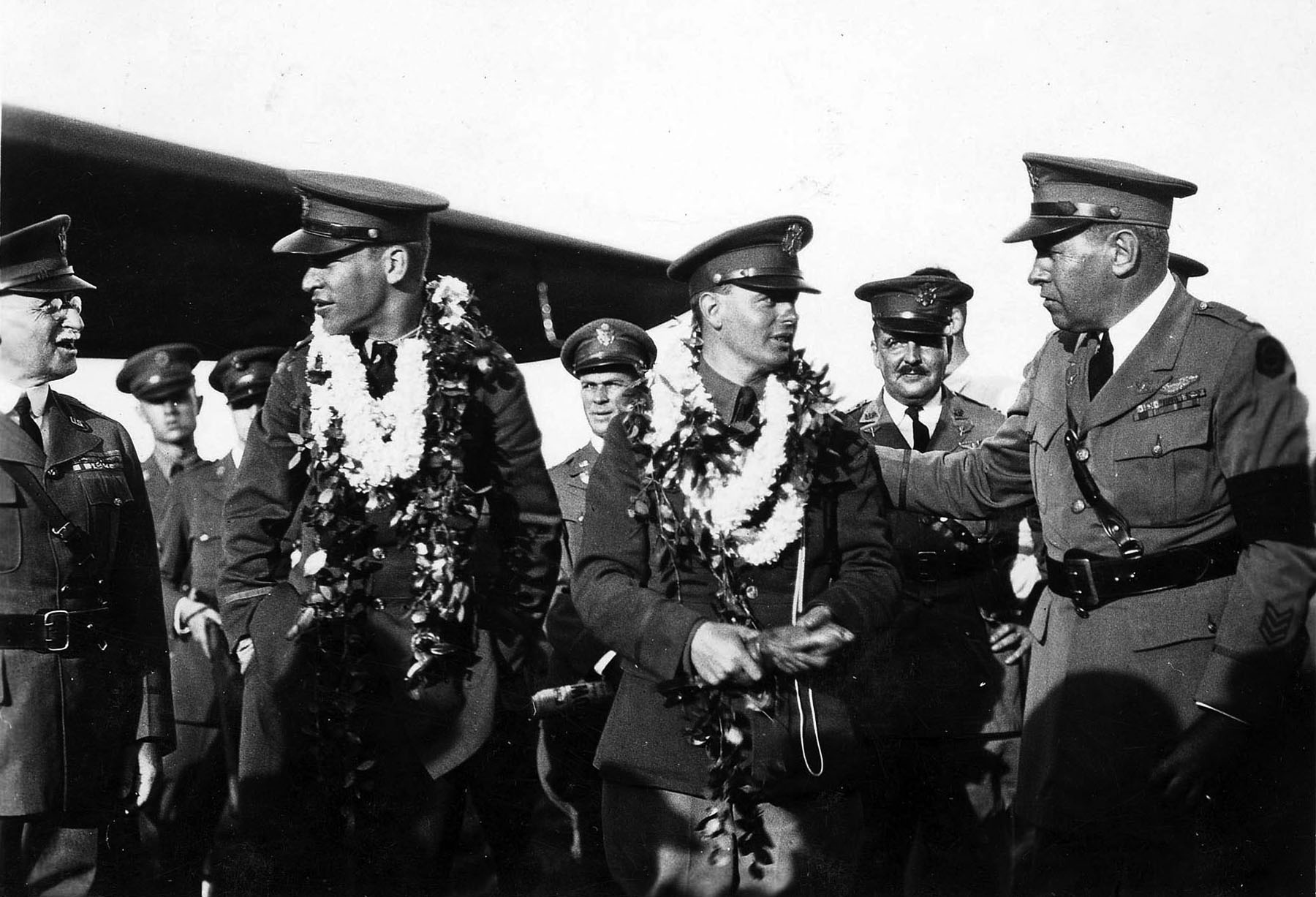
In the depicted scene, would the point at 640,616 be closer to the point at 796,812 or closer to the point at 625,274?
the point at 796,812

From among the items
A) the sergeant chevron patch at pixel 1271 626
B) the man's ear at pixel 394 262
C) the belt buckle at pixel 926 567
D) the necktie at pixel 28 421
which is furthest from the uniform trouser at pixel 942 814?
the necktie at pixel 28 421

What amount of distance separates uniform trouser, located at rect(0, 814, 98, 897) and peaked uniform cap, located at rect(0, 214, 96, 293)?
81.8 inches

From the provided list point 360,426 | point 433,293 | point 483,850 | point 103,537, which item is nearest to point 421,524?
point 360,426

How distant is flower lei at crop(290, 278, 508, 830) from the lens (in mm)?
3785

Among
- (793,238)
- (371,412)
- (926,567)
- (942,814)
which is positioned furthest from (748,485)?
(942,814)

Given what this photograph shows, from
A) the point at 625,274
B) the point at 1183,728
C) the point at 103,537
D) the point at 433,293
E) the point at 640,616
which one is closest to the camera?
the point at 640,616

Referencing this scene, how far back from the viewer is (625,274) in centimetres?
618

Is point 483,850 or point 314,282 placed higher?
point 314,282

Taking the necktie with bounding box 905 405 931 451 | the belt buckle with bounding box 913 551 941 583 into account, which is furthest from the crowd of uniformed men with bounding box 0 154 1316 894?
the necktie with bounding box 905 405 931 451

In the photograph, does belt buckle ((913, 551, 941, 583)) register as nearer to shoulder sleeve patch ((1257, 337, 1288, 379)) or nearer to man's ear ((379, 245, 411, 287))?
shoulder sleeve patch ((1257, 337, 1288, 379))

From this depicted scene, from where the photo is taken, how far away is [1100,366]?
12.5 ft

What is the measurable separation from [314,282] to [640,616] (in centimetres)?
172

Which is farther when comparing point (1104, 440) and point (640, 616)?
point (1104, 440)

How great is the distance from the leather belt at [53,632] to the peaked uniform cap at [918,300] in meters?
3.67
